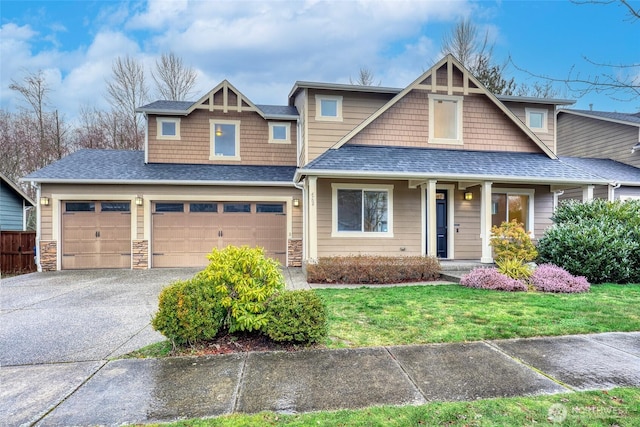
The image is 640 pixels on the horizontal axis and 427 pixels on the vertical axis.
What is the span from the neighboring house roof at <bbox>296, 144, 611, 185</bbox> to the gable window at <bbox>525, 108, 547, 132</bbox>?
1.81 meters

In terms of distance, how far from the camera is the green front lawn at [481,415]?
96.3 inches

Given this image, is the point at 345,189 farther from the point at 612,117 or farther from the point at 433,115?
the point at 612,117

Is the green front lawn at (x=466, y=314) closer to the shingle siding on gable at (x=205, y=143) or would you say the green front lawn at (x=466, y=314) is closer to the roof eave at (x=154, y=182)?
the roof eave at (x=154, y=182)

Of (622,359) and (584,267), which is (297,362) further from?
(584,267)

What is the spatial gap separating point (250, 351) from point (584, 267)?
8157 millimetres

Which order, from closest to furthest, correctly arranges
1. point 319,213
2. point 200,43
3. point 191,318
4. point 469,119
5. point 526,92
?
point 191,318 → point 319,213 → point 469,119 → point 200,43 → point 526,92

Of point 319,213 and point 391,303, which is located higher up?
point 319,213

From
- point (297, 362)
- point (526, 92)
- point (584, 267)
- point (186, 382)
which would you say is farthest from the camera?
point (526, 92)

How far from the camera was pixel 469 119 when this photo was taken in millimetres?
10914

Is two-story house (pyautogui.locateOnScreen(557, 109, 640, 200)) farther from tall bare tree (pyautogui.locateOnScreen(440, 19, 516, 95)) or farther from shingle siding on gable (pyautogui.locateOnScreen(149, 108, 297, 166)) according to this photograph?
shingle siding on gable (pyautogui.locateOnScreen(149, 108, 297, 166))

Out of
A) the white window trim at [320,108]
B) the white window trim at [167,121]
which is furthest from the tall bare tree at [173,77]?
the white window trim at [320,108]

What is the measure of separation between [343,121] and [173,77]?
571 inches

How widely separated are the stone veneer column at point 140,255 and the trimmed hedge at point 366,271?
5.69 m

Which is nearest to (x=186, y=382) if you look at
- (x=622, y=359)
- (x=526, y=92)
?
(x=622, y=359)
